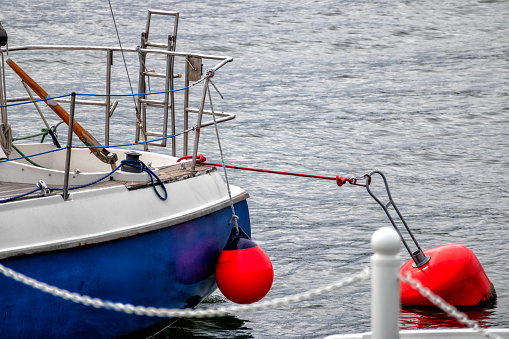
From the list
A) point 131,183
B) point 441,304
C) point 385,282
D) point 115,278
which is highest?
point 385,282

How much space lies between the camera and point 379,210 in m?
11.0

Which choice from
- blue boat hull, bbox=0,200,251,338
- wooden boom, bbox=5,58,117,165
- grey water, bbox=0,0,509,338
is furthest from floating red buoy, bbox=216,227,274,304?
wooden boom, bbox=5,58,117,165

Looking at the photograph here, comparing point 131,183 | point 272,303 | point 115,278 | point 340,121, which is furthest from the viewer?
point 340,121

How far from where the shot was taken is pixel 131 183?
611 centimetres

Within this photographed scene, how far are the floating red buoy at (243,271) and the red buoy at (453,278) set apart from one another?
1.51 m

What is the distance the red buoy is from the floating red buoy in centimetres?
151

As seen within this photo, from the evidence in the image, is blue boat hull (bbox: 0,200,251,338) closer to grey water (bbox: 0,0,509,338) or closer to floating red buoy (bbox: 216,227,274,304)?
floating red buoy (bbox: 216,227,274,304)

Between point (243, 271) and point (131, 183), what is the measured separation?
108 centimetres

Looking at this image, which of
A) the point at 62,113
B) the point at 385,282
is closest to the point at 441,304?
the point at 385,282

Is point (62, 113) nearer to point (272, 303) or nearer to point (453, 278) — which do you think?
point (272, 303)

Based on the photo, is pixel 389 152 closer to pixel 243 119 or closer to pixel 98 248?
pixel 243 119

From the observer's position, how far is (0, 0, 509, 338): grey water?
27.6 feet

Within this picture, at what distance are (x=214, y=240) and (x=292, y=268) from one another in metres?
2.20

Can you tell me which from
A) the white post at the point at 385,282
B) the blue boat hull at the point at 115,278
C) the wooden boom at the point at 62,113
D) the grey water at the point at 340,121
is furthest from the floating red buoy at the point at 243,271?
the white post at the point at 385,282
